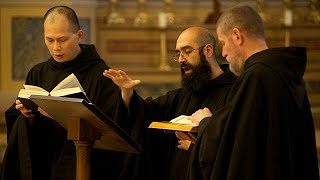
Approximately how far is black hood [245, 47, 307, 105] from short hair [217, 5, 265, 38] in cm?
14

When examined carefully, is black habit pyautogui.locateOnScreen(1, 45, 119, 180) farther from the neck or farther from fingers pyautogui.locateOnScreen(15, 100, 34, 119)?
the neck

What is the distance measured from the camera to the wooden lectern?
3.75 metres

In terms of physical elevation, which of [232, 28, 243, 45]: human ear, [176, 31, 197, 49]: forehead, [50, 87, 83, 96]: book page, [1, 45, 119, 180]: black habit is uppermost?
[232, 28, 243, 45]: human ear

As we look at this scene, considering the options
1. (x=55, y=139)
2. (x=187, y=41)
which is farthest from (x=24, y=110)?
(x=187, y=41)

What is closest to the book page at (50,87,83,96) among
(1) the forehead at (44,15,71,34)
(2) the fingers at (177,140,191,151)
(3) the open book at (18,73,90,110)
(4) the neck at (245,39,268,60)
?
(3) the open book at (18,73,90,110)

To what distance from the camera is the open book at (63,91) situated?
163 inches

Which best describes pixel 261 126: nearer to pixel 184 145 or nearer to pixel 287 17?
pixel 184 145

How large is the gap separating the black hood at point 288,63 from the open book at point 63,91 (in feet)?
3.57

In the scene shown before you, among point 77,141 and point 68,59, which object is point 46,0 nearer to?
point 68,59

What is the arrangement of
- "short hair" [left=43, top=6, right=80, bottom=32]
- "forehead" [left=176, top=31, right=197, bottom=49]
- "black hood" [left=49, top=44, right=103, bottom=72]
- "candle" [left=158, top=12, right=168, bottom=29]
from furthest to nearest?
"candle" [left=158, top=12, right=168, bottom=29] → "black hood" [left=49, top=44, right=103, bottom=72] → "short hair" [left=43, top=6, right=80, bottom=32] → "forehead" [left=176, top=31, right=197, bottom=49]

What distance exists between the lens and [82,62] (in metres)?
4.98

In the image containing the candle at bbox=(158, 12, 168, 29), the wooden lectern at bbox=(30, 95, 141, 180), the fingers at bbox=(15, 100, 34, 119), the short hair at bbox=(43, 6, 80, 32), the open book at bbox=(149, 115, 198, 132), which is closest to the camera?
the wooden lectern at bbox=(30, 95, 141, 180)

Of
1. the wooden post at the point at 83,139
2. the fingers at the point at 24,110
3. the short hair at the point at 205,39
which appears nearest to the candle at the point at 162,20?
the short hair at the point at 205,39

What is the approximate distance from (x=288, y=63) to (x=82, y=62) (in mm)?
1808
